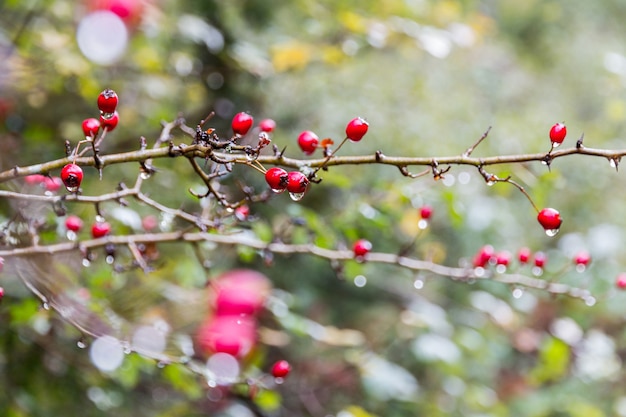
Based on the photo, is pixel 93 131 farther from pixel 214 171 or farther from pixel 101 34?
pixel 101 34

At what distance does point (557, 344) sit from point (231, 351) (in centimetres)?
141

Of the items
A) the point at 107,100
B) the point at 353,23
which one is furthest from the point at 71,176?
the point at 353,23

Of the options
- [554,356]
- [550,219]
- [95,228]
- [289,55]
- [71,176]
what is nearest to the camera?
[71,176]

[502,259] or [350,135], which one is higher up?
[502,259]

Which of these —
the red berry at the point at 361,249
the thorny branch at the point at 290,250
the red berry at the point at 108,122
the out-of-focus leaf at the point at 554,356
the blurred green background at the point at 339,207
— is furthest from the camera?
the out-of-focus leaf at the point at 554,356

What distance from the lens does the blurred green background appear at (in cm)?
165

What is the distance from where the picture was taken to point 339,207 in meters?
2.56

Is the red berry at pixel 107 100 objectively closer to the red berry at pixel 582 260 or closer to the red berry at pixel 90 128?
the red berry at pixel 90 128

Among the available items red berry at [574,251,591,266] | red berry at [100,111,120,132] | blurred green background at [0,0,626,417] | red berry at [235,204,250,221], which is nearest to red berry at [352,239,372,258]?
blurred green background at [0,0,626,417]

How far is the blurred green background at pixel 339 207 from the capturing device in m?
1.65

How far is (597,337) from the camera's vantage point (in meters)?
2.30

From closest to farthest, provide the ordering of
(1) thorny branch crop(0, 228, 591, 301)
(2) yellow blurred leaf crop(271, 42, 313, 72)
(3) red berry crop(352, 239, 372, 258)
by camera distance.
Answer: (1) thorny branch crop(0, 228, 591, 301)
(3) red berry crop(352, 239, 372, 258)
(2) yellow blurred leaf crop(271, 42, 313, 72)

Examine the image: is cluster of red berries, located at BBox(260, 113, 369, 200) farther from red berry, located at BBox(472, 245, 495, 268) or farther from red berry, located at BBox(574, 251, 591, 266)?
red berry, located at BBox(574, 251, 591, 266)

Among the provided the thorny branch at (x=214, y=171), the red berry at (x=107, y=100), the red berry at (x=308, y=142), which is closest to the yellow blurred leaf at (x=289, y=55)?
the thorny branch at (x=214, y=171)
